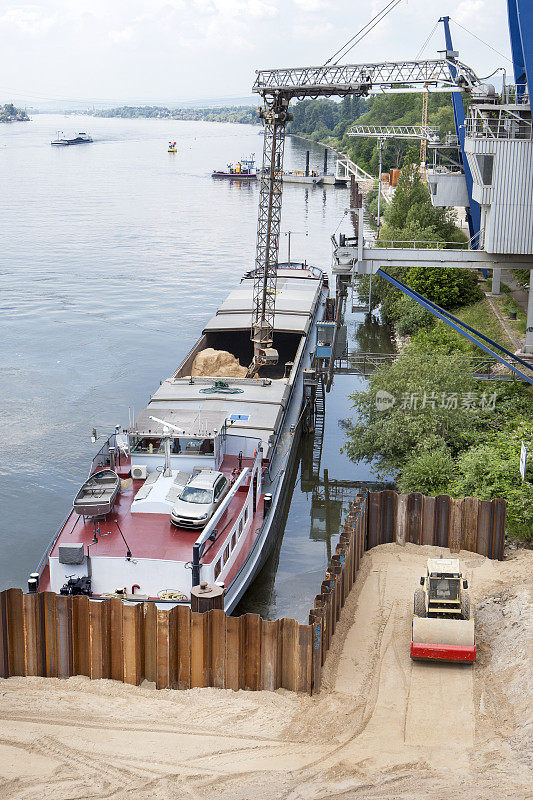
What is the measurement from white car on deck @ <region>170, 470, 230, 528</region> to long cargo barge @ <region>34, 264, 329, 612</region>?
1.3 inches

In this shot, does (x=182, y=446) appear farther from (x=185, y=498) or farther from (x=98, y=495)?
(x=98, y=495)

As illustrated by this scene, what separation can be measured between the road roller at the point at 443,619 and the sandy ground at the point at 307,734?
19.3 inches

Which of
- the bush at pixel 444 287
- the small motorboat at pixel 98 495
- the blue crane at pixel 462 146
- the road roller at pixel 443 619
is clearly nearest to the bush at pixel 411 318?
the bush at pixel 444 287

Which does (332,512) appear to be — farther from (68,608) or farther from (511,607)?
(68,608)

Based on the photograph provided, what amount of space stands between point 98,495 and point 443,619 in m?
12.2

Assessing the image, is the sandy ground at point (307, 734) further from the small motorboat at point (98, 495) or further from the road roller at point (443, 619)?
the small motorboat at point (98, 495)

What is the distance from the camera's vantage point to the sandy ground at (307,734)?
60.1ft

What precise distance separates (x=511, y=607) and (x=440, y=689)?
13.8 feet

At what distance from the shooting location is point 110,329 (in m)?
69.2

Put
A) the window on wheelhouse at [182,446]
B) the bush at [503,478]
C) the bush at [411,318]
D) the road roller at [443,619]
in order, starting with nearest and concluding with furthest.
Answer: the road roller at [443,619]
the bush at [503,478]
the window on wheelhouse at [182,446]
the bush at [411,318]

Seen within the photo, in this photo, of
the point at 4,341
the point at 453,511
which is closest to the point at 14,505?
the point at 453,511

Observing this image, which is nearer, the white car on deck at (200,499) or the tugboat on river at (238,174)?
the white car on deck at (200,499)

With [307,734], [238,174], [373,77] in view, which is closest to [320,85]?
[373,77]

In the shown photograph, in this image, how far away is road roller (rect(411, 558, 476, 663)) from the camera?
23.5 m
